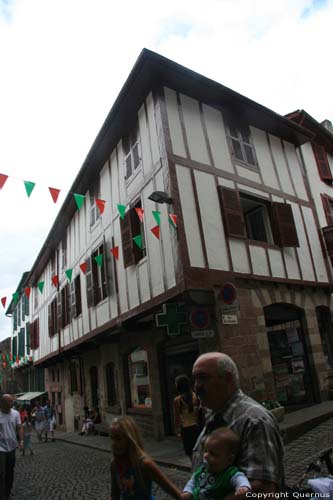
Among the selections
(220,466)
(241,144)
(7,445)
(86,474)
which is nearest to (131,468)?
(220,466)

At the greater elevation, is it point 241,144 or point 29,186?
point 241,144

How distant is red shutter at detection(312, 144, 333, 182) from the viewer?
41.2 feet

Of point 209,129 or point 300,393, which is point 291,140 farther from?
point 300,393

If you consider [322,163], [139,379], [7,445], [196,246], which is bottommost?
[7,445]

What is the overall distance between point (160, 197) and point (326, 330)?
631cm

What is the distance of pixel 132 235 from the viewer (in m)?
9.62

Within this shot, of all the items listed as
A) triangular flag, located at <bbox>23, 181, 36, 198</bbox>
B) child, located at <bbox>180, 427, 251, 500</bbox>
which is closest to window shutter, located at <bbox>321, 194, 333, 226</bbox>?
triangular flag, located at <bbox>23, 181, 36, 198</bbox>

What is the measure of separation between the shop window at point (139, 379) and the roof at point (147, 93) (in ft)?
19.7

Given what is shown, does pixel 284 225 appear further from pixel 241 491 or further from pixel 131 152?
pixel 241 491

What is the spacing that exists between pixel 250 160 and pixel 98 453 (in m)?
8.64

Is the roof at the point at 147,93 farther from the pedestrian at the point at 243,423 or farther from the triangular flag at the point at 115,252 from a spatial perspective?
the pedestrian at the point at 243,423

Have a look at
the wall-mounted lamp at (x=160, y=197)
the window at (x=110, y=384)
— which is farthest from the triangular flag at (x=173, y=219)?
the window at (x=110, y=384)

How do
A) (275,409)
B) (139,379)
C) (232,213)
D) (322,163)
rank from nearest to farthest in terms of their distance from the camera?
(275,409), (232,213), (139,379), (322,163)

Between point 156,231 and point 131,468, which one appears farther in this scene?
point 156,231
